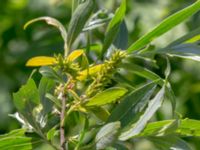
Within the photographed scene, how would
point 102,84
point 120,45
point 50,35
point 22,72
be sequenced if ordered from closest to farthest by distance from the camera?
point 102,84 → point 120,45 → point 50,35 → point 22,72

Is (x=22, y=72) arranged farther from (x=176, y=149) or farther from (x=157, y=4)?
(x=176, y=149)

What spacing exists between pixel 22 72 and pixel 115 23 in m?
1.39

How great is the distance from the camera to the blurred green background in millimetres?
2395

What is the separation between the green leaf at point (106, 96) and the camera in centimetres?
110

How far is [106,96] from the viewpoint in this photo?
1.10 metres

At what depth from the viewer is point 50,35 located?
2.20 metres

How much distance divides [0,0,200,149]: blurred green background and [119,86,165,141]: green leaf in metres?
1.21

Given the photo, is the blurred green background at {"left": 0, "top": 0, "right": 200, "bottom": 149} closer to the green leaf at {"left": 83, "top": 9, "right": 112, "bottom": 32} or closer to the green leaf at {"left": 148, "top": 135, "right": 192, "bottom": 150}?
the green leaf at {"left": 83, "top": 9, "right": 112, "bottom": 32}

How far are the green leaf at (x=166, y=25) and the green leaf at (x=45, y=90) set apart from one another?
0.15 meters

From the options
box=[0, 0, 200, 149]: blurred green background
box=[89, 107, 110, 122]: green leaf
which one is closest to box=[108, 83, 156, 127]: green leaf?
box=[89, 107, 110, 122]: green leaf

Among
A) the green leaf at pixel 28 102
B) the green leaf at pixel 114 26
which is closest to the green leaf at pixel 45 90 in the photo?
the green leaf at pixel 28 102

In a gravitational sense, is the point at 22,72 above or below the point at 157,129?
below

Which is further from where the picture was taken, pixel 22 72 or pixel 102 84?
pixel 22 72

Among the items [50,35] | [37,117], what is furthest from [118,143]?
[50,35]
